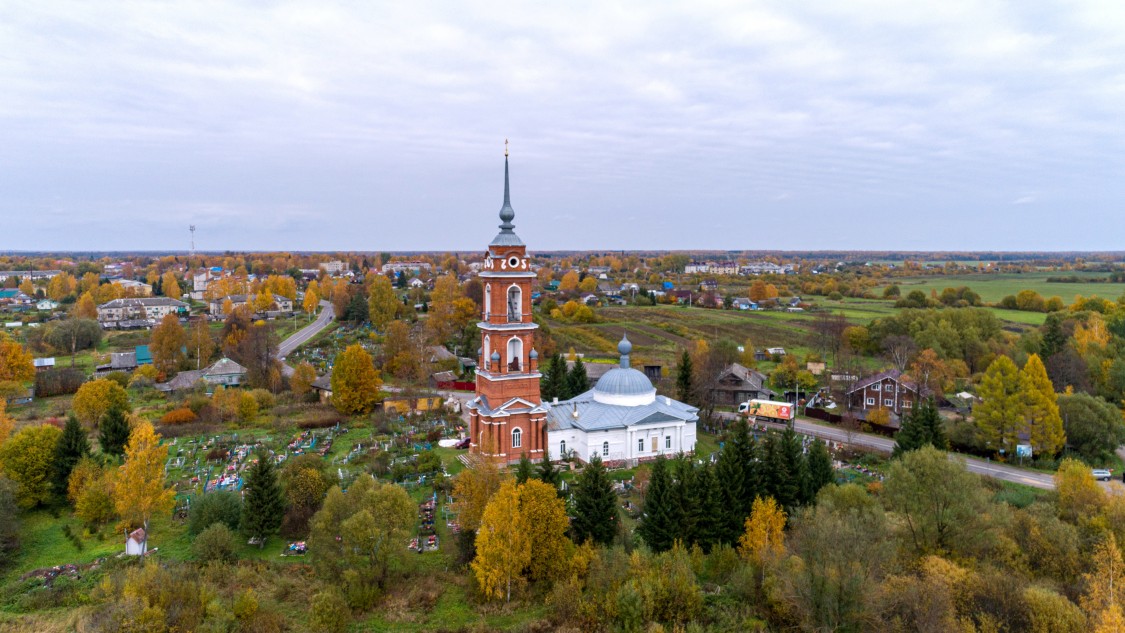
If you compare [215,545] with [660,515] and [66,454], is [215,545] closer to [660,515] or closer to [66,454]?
[66,454]

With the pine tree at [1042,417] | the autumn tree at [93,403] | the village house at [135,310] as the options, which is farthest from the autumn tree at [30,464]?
the village house at [135,310]

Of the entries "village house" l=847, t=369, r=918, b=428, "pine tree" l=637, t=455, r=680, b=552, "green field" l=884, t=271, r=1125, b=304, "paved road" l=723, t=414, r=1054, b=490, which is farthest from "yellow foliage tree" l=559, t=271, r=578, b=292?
"pine tree" l=637, t=455, r=680, b=552

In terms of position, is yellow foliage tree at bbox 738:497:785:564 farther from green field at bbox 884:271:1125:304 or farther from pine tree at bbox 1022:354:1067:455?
green field at bbox 884:271:1125:304

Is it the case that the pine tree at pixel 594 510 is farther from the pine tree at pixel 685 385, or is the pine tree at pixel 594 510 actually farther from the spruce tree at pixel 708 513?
the pine tree at pixel 685 385

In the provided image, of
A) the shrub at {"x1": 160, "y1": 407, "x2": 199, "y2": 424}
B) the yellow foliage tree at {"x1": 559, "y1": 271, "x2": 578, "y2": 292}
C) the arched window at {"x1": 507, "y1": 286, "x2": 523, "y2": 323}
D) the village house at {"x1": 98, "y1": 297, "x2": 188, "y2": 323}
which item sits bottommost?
the shrub at {"x1": 160, "y1": 407, "x2": 199, "y2": 424}

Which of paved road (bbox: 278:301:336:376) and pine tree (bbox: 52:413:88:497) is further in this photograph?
paved road (bbox: 278:301:336:376)

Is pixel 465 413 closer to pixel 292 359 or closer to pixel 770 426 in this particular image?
pixel 770 426
